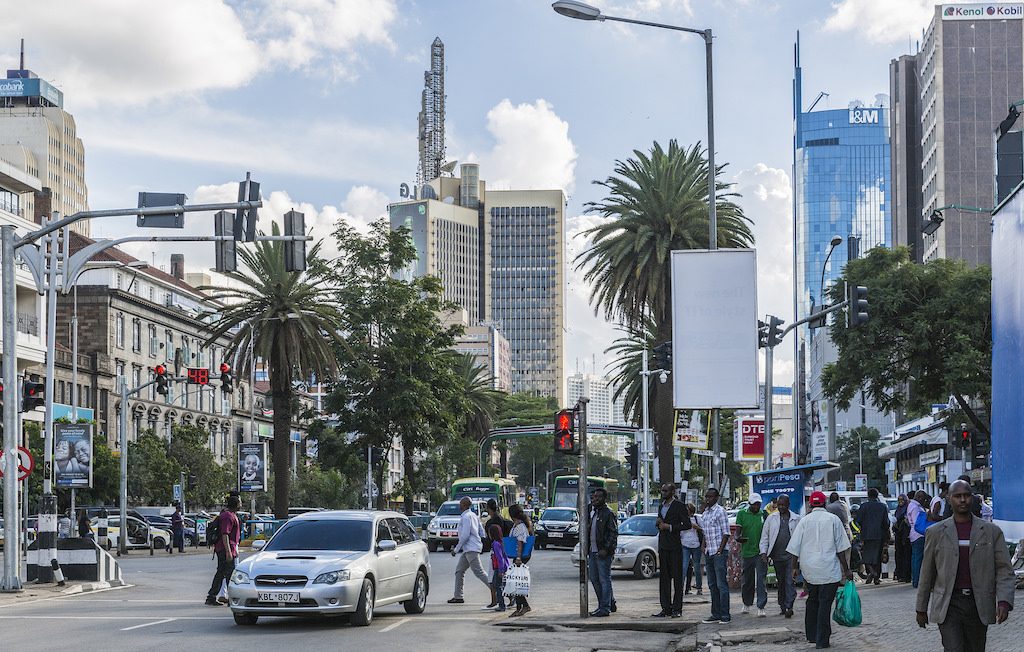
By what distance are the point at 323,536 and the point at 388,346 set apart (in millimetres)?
33587

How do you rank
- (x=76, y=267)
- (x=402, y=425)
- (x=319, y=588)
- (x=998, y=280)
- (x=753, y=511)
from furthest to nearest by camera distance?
(x=402, y=425) < (x=76, y=267) < (x=998, y=280) < (x=753, y=511) < (x=319, y=588)

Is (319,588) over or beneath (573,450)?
beneath

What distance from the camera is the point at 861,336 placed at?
41000 mm

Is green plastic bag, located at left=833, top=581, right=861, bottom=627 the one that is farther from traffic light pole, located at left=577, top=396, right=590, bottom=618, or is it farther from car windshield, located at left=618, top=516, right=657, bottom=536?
car windshield, located at left=618, top=516, right=657, bottom=536

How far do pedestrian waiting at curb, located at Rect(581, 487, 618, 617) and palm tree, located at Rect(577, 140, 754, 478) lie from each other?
68.4 ft

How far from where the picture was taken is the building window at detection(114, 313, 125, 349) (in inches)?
3295

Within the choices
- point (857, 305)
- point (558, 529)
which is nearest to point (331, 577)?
point (857, 305)

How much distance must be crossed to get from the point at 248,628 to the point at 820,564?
305 inches

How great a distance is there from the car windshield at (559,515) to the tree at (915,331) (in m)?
11.9

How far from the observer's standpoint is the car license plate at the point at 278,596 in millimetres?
17500

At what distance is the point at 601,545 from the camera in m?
19.4

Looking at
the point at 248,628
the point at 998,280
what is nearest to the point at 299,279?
the point at 998,280

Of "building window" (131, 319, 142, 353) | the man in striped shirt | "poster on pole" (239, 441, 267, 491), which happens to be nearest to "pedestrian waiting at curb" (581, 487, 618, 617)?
the man in striped shirt

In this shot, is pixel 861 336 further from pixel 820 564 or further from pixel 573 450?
pixel 820 564
